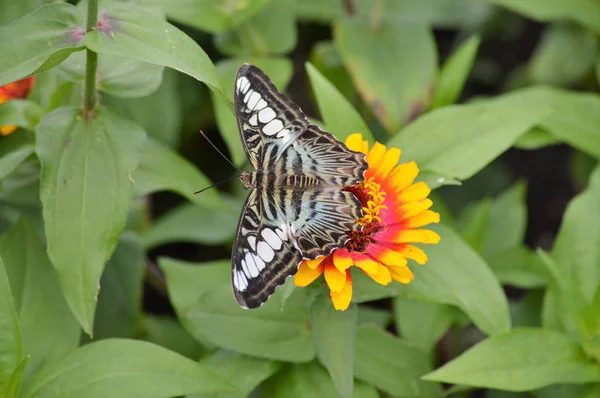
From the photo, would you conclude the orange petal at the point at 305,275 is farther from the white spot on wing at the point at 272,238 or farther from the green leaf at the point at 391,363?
the green leaf at the point at 391,363

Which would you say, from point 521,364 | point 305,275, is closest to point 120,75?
point 305,275

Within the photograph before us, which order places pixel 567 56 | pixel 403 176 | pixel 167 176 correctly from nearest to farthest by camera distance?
pixel 403 176 → pixel 167 176 → pixel 567 56

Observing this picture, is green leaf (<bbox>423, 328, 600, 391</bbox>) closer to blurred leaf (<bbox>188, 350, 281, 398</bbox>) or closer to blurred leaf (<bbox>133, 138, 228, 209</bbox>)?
blurred leaf (<bbox>188, 350, 281, 398</bbox>)

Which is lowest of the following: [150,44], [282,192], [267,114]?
[282,192]

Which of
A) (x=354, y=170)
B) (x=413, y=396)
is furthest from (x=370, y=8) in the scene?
(x=413, y=396)

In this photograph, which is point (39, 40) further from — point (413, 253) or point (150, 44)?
point (413, 253)

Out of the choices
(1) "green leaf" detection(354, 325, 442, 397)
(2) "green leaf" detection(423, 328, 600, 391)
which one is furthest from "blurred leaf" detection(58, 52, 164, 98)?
(2) "green leaf" detection(423, 328, 600, 391)
